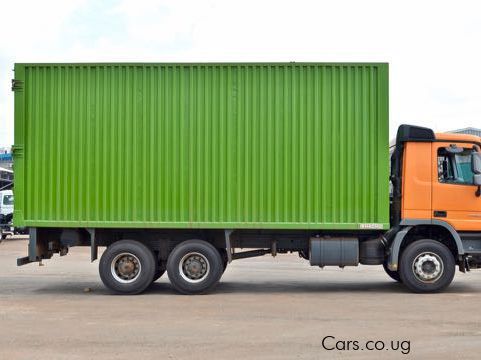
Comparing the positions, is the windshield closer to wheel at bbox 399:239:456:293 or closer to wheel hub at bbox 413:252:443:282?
wheel at bbox 399:239:456:293

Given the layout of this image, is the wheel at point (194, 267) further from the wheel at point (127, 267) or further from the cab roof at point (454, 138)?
the cab roof at point (454, 138)

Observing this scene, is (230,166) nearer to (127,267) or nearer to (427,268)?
(127,267)

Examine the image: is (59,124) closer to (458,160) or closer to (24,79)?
(24,79)

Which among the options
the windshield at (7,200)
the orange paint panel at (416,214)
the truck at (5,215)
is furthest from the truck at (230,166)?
the windshield at (7,200)

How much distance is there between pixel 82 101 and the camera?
11.9 meters

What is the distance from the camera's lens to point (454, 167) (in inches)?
461

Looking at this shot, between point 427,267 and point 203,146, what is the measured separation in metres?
4.24

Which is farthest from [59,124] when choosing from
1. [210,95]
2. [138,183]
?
[210,95]

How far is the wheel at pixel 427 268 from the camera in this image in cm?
1155

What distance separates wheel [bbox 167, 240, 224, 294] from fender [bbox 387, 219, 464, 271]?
112 inches

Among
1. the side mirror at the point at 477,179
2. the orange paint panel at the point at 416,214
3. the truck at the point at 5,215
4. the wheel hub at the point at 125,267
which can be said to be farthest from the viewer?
the truck at the point at 5,215

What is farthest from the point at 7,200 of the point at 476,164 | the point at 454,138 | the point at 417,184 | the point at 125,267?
the point at 476,164

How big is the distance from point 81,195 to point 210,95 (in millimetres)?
2761

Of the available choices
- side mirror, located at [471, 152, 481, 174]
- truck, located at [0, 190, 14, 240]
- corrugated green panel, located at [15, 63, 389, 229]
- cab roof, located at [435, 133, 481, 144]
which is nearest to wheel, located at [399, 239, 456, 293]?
corrugated green panel, located at [15, 63, 389, 229]
